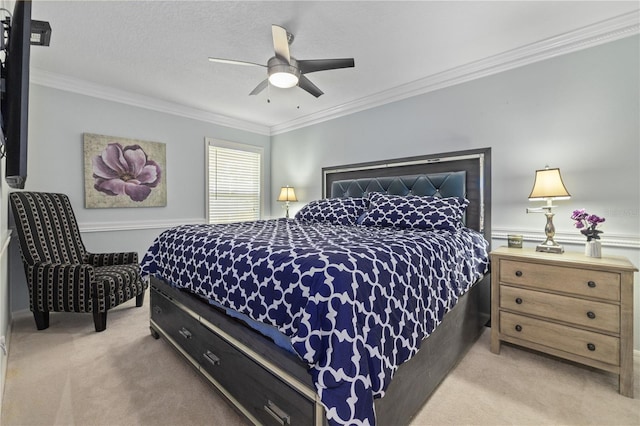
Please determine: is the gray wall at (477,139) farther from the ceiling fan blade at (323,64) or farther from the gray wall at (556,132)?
the ceiling fan blade at (323,64)

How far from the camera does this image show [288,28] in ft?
7.40

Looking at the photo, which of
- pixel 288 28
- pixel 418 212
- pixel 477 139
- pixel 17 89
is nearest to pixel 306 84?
pixel 288 28

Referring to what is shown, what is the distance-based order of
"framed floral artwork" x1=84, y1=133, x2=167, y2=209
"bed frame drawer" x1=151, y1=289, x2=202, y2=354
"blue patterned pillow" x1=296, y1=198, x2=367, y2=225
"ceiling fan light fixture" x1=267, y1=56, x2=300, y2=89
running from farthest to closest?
"framed floral artwork" x1=84, y1=133, x2=167, y2=209 < "blue patterned pillow" x1=296, y1=198, x2=367, y2=225 < "ceiling fan light fixture" x1=267, y1=56, x2=300, y2=89 < "bed frame drawer" x1=151, y1=289, x2=202, y2=354

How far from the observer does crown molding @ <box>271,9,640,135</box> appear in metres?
2.14

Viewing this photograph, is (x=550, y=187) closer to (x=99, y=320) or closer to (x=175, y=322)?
(x=175, y=322)

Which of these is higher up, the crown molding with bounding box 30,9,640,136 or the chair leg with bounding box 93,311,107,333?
the crown molding with bounding box 30,9,640,136

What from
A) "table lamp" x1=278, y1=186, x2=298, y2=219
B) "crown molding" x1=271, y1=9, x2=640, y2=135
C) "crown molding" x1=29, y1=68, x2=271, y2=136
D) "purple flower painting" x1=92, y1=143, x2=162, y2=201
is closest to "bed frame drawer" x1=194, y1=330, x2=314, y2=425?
"purple flower painting" x1=92, y1=143, x2=162, y2=201

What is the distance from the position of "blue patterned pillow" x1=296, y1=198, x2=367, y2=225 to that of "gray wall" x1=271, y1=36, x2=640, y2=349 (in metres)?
0.88

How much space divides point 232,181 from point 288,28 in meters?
2.92

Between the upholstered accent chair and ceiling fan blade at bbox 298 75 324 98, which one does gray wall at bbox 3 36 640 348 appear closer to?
the upholstered accent chair

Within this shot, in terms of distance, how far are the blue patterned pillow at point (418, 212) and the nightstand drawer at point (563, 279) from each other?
53 centimetres

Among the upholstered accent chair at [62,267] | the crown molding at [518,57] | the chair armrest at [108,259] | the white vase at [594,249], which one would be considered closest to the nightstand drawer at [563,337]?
the white vase at [594,249]

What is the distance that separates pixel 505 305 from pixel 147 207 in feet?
13.7

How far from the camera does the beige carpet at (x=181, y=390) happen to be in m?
1.54
